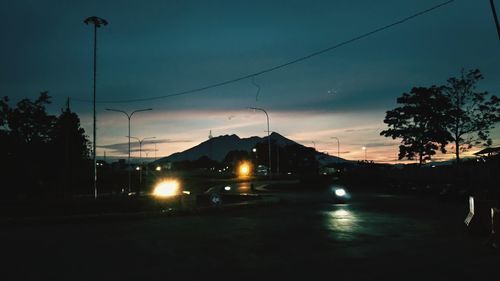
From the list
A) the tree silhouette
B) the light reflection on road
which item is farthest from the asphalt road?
the tree silhouette

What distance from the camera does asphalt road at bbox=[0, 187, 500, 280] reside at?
8617mm

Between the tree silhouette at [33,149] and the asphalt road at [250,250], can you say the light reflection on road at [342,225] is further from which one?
the tree silhouette at [33,149]

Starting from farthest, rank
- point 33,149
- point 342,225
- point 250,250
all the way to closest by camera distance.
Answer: point 33,149
point 342,225
point 250,250

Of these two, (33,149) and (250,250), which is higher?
(33,149)

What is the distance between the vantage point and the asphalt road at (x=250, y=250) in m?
8.62

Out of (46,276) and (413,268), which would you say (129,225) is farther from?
(413,268)

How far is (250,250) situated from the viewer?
438 inches

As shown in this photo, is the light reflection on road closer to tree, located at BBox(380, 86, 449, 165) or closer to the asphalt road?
the asphalt road

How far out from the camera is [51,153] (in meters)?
43.8

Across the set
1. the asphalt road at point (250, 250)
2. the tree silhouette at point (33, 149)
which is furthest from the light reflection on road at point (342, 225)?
the tree silhouette at point (33, 149)

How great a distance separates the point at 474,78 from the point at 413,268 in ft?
155

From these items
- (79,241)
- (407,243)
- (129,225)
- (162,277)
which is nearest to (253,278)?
(162,277)

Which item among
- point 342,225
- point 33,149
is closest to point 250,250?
point 342,225

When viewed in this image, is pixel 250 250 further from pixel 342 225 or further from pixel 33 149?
pixel 33 149
